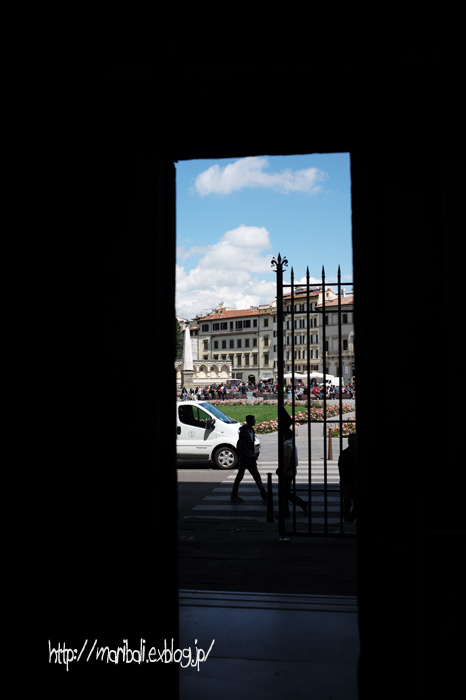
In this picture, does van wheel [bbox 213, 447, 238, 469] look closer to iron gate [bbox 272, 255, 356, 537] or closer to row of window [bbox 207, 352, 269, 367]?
iron gate [bbox 272, 255, 356, 537]

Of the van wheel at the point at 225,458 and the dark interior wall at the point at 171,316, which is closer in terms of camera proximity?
the dark interior wall at the point at 171,316

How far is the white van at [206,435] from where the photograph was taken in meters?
11.8

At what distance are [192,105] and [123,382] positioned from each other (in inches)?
52.1

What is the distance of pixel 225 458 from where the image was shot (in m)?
12.1

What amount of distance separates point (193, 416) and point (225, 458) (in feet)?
3.96

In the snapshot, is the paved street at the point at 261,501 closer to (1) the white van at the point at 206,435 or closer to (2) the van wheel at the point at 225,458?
(2) the van wheel at the point at 225,458

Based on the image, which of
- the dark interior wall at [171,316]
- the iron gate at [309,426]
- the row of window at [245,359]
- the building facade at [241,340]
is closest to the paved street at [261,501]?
the iron gate at [309,426]

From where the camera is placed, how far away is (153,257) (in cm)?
230

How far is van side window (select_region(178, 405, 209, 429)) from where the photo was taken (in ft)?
39.1

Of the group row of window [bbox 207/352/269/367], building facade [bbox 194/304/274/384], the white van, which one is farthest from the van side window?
row of window [bbox 207/352/269/367]

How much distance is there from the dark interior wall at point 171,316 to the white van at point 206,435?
9300mm

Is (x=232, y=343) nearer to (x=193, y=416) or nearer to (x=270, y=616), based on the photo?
(x=193, y=416)

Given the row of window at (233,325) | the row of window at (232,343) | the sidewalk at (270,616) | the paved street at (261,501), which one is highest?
the row of window at (233,325)

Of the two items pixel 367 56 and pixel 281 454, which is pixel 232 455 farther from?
pixel 367 56
